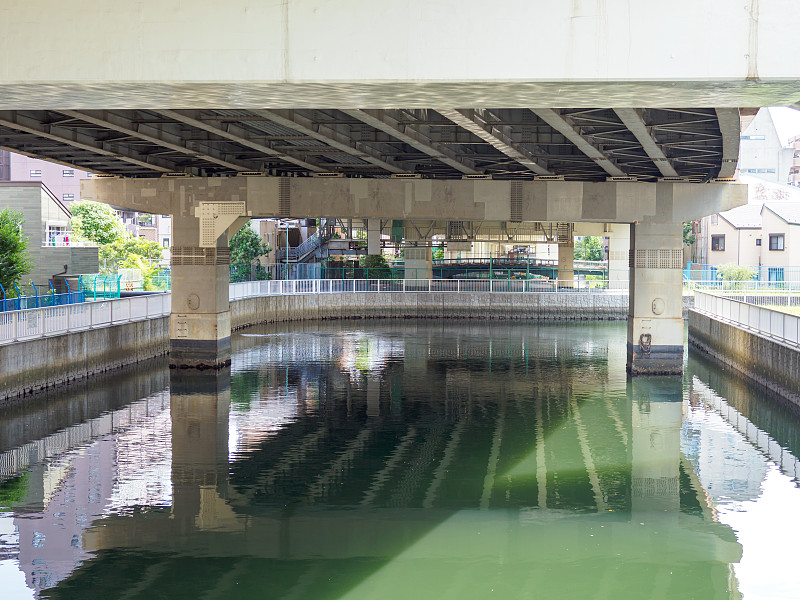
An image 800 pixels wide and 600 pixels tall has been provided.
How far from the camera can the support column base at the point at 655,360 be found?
3036 centimetres

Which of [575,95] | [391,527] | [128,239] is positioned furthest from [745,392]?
[128,239]

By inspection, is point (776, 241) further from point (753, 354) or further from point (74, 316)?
point (74, 316)

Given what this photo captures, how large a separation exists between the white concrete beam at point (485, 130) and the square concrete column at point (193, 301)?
12.2 metres

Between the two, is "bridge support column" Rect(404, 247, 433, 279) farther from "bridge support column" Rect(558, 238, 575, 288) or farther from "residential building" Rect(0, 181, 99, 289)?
"residential building" Rect(0, 181, 99, 289)

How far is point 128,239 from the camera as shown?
7019 centimetres

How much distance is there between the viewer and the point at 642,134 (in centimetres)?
1966

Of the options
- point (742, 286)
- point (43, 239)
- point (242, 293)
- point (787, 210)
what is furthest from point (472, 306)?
point (787, 210)

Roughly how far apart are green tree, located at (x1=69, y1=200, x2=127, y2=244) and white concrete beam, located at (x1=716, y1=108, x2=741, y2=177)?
48828mm

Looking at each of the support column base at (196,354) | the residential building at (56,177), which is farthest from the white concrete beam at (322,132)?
the residential building at (56,177)

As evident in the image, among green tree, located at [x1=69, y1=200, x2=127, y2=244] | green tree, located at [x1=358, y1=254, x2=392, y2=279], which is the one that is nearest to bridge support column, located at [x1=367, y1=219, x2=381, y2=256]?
green tree, located at [x1=358, y1=254, x2=392, y2=279]

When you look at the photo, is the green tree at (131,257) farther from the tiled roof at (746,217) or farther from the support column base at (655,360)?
the tiled roof at (746,217)


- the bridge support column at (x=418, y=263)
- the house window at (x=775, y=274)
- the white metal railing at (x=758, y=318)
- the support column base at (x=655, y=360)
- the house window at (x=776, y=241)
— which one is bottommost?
the support column base at (x=655, y=360)

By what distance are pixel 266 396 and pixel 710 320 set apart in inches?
822

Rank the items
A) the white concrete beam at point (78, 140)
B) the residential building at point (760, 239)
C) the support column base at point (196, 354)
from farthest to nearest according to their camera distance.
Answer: the residential building at point (760, 239)
the support column base at point (196, 354)
the white concrete beam at point (78, 140)
